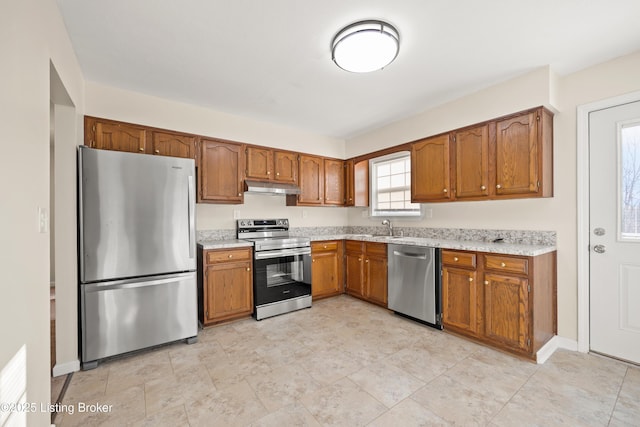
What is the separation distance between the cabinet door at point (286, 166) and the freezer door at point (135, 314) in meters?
1.84

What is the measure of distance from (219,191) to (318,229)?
187 cm

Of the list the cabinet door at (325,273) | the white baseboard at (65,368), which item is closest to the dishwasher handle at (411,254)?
the cabinet door at (325,273)

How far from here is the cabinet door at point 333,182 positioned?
179 inches

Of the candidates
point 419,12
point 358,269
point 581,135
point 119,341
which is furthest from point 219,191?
point 581,135

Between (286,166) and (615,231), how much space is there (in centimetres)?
362

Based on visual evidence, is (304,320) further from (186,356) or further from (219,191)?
(219,191)

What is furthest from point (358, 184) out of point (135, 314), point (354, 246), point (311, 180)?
point (135, 314)

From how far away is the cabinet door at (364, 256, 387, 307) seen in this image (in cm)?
370

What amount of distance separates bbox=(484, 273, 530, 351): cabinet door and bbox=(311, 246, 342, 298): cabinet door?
212cm

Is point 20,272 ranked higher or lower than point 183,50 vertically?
lower

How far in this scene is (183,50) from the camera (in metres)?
2.28

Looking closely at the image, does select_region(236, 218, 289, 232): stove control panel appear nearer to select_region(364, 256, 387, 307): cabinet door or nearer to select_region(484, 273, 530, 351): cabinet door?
select_region(364, 256, 387, 307): cabinet door

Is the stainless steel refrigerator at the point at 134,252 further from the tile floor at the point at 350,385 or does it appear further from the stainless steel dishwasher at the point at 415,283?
the stainless steel dishwasher at the point at 415,283

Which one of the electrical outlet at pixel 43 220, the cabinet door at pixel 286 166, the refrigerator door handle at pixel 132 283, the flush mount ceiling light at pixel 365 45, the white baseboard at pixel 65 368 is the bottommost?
the white baseboard at pixel 65 368
